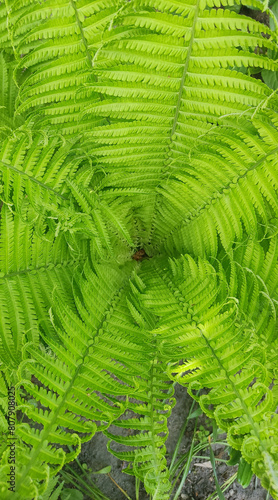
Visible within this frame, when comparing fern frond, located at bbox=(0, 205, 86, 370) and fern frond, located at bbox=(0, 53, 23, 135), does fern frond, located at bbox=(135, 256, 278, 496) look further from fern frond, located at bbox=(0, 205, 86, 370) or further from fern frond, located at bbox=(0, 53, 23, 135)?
fern frond, located at bbox=(0, 53, 23, 135)

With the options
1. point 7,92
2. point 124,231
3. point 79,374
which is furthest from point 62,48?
point 79,374

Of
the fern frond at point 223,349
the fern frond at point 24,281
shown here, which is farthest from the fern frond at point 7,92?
the fern frond at point 223,349

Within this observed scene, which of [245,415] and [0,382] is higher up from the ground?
[0,382]

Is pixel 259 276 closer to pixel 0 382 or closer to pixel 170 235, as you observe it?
pixel 170 235

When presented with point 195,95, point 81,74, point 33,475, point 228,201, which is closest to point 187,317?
point 228,201

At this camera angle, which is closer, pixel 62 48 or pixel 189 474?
pixel 62 48

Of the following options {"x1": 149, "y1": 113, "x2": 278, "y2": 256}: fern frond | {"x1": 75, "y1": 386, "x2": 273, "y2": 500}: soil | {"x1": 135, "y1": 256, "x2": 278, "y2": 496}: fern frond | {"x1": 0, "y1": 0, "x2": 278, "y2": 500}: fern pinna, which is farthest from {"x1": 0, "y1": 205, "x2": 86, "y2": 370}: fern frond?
{"x1": 75, "y1": 386, "x2": 273, "y2": 500}: soil

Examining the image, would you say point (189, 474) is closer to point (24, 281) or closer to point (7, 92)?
point (24, 281)
